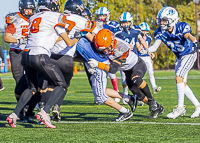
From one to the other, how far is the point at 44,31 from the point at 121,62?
1174mm

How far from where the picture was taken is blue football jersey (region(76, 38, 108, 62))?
6222 mm

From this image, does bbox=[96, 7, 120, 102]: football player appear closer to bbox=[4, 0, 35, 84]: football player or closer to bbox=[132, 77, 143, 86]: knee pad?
bbox=[4, 0, 35, 84]: football player

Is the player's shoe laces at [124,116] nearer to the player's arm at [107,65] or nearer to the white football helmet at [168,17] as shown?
the player's arm at [107,65]

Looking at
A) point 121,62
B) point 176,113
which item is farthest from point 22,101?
point 176,113

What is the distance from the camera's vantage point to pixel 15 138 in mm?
4824

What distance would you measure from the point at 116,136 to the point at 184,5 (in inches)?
1117

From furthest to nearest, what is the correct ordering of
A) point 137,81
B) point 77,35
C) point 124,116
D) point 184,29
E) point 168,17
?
point 168,17 → point 184,29 → point 137,81 → point 124,116 → point 77,35

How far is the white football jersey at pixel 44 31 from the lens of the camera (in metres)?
5.47

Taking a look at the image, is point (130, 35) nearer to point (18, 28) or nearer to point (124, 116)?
point (18, 28)

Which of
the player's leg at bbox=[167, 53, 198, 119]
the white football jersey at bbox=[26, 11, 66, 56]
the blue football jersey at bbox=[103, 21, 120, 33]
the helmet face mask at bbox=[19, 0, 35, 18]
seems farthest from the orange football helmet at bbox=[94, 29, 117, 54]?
the blue football jersey at bbox=[103, 21, 120, 33]

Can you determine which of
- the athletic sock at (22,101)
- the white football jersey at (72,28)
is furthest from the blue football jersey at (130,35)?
the athletic sock at (22,101)

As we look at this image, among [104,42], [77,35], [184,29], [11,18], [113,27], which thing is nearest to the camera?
[104,42]

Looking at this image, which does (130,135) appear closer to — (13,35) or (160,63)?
(13,35)

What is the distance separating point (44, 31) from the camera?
217 inches
